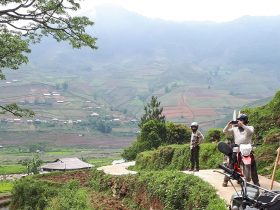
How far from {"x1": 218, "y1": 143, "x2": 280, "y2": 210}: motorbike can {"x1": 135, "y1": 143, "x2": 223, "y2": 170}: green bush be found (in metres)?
15.6

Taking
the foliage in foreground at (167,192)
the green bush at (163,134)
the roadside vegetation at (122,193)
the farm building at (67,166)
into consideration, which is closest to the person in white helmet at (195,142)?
the roadside vegetation at (122,193)

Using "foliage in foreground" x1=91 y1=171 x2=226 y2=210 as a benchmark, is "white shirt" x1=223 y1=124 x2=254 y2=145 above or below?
above

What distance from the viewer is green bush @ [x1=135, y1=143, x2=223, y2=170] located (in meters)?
23.2

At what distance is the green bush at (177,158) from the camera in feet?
76.0

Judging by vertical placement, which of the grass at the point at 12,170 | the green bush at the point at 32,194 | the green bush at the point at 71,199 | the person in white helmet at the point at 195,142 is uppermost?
the person in white helmet at the point at 195,142

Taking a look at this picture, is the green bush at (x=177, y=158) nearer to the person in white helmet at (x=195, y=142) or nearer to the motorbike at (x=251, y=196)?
the person in white helmet at (x=195, y=142)

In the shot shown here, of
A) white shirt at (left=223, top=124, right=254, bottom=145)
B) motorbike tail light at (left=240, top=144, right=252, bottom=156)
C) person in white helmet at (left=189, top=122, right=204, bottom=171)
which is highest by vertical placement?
white shirt at (left=223, top=124, right=254, bottom=145)

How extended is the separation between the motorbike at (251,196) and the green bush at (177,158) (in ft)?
51.1

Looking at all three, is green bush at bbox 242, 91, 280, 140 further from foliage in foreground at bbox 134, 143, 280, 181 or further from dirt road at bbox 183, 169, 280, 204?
dirt road at bbox 183, 169, 280, 204

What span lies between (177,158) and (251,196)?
21438mm

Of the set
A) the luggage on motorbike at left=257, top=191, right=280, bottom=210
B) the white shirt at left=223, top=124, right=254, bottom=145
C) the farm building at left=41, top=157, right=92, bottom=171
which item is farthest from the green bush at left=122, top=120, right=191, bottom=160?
the luggage on motorbike at left=257, top=191, right=280, bottom=210

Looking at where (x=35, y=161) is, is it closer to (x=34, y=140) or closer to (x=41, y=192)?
(x=41, y=192)

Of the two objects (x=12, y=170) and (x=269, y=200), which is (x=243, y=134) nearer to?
(x=269, y=200)

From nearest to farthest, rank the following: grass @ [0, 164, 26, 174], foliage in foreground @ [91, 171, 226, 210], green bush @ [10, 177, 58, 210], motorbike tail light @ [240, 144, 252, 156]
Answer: motorbike tail light @ [240, 144, 252, 156], foliage in foreground @ [91, 171, 226, 210], green bush @ [10, 177, 58, 210], grass @ [0, 164, 26, 174]
